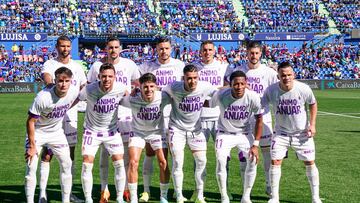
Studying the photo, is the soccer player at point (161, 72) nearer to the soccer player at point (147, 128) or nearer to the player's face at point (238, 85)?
the soccer player at point (147, 128)

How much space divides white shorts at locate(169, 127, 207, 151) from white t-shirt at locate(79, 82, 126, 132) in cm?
95

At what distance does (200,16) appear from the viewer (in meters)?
56.4

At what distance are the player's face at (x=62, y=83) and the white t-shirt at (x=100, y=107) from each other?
0.48m

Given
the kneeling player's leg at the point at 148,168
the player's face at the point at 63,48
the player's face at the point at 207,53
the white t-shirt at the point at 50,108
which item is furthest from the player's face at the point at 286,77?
the player's face at the point at 63,48

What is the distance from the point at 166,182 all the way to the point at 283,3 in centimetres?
5417

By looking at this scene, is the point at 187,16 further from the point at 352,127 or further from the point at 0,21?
the point at 352,127

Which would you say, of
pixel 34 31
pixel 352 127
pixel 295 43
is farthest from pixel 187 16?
pixel 352 127

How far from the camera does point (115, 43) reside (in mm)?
9938

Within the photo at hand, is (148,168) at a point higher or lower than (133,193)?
higher

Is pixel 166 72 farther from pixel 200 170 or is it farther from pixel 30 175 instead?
pixel 30 175

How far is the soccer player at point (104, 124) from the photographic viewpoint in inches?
356

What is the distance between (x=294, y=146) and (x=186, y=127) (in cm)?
174

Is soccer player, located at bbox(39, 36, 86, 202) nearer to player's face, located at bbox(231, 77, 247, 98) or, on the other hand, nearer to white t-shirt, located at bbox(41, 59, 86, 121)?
white t-shirt, located at bbox(41, 59, 86, 121)

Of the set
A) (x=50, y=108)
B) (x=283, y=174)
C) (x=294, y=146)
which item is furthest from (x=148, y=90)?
(x=283, y=174)
